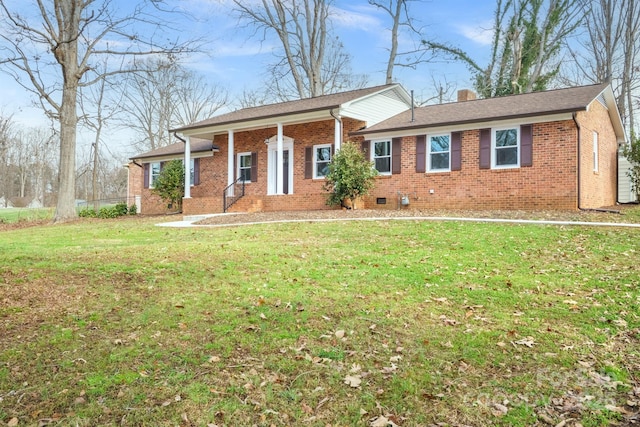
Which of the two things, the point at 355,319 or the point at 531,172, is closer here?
the point at 355,319

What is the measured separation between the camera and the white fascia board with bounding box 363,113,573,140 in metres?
14.0

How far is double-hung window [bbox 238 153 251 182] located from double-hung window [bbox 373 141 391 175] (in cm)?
604

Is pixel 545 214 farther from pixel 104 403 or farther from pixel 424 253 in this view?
pixel 104 403

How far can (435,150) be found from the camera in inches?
633

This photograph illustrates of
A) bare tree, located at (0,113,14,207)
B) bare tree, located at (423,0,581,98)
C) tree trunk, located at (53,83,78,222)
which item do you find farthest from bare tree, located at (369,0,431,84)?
bare tree, located at (0,113,14,207)

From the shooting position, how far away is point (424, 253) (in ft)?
26.7

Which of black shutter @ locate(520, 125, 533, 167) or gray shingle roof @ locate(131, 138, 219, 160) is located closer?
black shutter @ locate(520, 125, 533, 167)

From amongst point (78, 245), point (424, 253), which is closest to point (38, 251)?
point (78, 245)

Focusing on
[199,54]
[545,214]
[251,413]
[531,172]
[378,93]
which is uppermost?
[199,54]

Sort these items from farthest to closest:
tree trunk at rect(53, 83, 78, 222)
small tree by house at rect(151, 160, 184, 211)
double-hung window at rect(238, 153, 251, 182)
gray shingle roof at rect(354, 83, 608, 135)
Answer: small tree by house at rect(151, 160, 184, 211) → double-hung window at rect(238, 153, 251, 182) → tree trunk at rect(53, 83, 78, 222) → gray shingle roof at rect(354, 83, 608, 135)

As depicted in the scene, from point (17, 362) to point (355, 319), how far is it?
3082 millimetres

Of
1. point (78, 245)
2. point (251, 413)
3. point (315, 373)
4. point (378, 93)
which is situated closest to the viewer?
point (251, 413)

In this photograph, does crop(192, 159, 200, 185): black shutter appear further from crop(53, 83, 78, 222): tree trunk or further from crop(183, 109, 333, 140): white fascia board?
crop(53, 83, 78, 222): tree trunk

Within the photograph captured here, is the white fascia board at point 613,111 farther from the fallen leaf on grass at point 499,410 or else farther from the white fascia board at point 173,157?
the white fascia board at point 173,157
